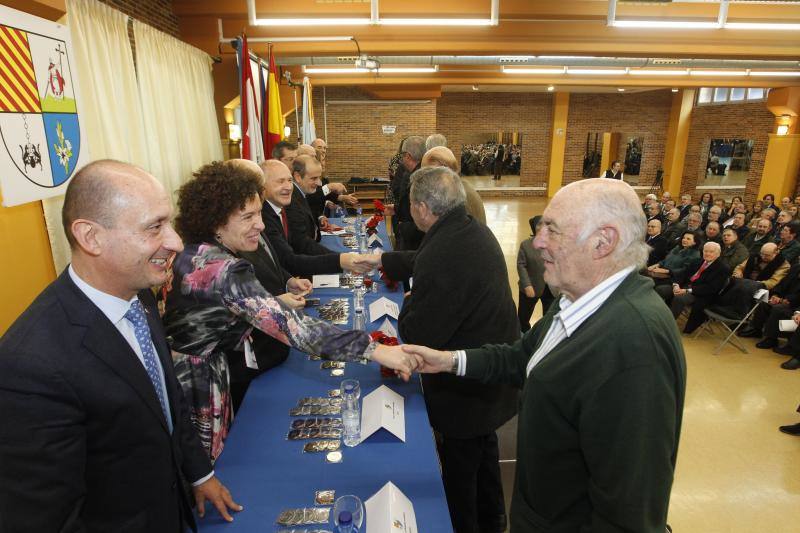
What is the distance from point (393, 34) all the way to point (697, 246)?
20.5 ft

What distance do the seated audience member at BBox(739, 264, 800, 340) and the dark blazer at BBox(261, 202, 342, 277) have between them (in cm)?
635

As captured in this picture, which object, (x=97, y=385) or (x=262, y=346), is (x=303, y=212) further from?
(x=97, y=385)

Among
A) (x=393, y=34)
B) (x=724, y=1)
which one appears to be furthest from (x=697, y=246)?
(x=393, y=34)

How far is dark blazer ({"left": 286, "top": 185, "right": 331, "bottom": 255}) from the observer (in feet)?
14.5

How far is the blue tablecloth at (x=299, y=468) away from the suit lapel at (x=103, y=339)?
59cm

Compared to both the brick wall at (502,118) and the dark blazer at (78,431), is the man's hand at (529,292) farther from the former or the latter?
the brick wall at (502,118)

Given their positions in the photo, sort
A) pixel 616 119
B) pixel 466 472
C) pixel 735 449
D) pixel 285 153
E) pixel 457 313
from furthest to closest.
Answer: pixel 616 119 < pixel 285 153 < pixel 735 449 < pixel 466 472 < pixel 457 313

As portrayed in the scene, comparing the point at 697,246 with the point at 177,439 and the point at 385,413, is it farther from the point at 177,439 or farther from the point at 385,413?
the point at 177,439

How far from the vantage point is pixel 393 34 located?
6.78 meters

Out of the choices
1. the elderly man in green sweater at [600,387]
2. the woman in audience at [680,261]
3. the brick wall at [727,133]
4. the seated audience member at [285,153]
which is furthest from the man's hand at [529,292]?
the brick wall at [727,133]

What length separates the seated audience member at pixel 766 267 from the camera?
6664mm

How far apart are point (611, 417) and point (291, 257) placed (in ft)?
9.64

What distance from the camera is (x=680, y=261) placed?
7387 millimetres

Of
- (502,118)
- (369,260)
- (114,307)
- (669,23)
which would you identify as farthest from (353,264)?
(502,118)
